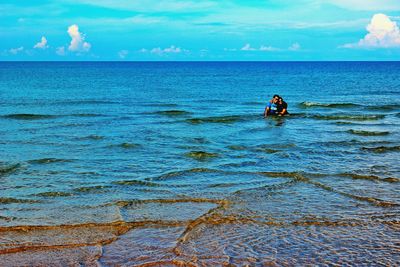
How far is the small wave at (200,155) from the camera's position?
16.5 metres

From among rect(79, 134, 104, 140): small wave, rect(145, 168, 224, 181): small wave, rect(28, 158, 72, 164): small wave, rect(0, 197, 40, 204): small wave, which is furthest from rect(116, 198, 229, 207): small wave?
rect(79, 134, 104, 140): small wave

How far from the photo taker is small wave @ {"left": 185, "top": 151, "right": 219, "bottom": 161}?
1647 cm

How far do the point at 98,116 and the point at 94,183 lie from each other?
56.4ft

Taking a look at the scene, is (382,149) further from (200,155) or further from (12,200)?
(12,200)

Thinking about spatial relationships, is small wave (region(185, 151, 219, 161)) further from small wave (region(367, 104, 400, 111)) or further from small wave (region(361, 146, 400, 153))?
small wave (region(367, 104, 400, 111))

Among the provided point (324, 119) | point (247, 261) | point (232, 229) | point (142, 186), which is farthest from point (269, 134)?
point (247, 261)

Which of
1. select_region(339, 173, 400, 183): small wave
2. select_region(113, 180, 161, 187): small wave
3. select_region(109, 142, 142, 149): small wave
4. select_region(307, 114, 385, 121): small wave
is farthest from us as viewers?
select_region(307, 114, 385, 121): small wave

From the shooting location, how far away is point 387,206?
10.6 meters

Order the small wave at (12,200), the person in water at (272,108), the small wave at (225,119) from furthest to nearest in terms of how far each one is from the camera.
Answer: the person in water at (272,108), the small wave at (225,119), the small wave at (12,200)

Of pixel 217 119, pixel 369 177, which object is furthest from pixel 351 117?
pixel 369 177

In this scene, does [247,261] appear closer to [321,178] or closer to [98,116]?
[321,178]

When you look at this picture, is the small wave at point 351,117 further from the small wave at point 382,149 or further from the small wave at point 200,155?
the small wave at point 200,155

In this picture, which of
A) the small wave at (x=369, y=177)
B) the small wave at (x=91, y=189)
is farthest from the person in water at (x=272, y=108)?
the small wave at (x=91, y=189)

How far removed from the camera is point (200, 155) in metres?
16.9
